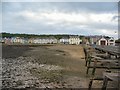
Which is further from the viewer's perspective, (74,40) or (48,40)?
(48,40)

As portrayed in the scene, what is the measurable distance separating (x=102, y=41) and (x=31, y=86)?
129141 millimetres

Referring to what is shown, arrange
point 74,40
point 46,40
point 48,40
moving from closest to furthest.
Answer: point 74,40 < point 48,40 < point 46,40

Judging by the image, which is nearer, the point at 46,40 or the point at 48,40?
the point at 48,40

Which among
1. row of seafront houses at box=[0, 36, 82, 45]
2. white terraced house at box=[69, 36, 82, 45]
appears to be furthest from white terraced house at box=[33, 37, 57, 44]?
white terraced house at box=[69, 36, 82, 45]

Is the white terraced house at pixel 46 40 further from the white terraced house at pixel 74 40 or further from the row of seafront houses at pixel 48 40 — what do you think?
the white terraced house at pixel 74 40

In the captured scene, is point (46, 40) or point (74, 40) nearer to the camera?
point (74, 40)

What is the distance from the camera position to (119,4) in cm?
1349

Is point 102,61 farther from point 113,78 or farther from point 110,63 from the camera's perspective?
point 113,78

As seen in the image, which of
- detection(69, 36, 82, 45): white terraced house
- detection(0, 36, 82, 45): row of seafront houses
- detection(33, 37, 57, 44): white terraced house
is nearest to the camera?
detection(69, 36, 82, 45): white terraced house

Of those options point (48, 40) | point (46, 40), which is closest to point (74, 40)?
point (48, 40)

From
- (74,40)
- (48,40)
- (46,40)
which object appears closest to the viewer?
(74,40)

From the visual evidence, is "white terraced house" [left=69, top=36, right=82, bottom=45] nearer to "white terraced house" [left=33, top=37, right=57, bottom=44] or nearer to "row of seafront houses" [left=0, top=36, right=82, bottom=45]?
"row of seafront houses" [left=0, top=36, right=82, bottom=45]

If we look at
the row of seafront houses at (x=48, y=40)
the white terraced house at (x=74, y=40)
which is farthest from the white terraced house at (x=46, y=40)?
the white terraced house at (x=74, y=40)

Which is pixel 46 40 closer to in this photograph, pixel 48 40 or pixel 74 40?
pixel 48 40
